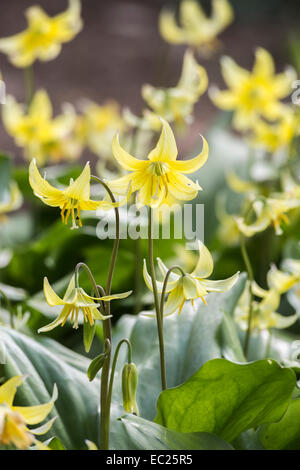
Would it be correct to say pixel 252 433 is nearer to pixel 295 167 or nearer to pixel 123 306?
pixel 123 306

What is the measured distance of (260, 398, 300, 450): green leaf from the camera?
98cm

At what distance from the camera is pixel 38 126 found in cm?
188

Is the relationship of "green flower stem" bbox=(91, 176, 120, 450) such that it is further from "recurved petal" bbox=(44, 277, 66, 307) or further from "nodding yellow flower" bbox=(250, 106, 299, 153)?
"nodding yellow flower" bbox=(250, 106, 299, 153)

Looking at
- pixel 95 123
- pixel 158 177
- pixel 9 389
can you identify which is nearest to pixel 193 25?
pixel 95 123

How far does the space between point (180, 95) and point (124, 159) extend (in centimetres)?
72

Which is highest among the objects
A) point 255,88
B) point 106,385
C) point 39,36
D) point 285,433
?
point 39,36

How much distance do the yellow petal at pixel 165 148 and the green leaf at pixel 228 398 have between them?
0.29 meters

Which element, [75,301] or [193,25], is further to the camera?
[193,25]

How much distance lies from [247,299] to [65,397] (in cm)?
40

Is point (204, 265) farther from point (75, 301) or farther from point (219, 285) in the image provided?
point (75, 301)

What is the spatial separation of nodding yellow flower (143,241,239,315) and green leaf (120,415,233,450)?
0.16 m

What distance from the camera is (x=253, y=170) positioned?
1996 mm

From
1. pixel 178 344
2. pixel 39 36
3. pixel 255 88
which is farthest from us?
pixel 255 88

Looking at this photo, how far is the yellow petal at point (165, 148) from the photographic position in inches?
30.3
